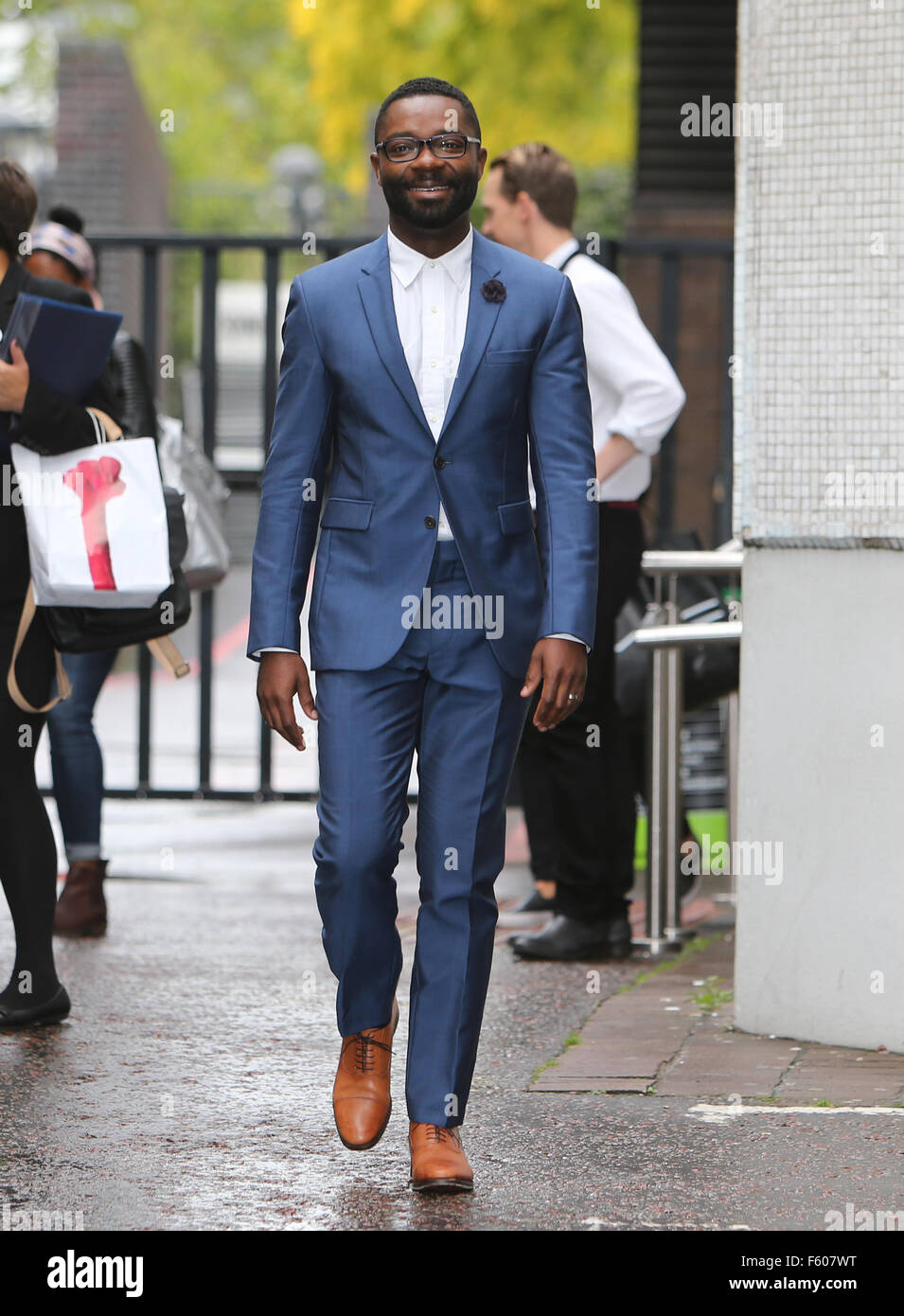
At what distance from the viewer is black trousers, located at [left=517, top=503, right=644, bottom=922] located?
592cm

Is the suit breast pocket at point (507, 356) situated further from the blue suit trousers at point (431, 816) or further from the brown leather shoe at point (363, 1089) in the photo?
the brown leather shoe at point (363, 1089)

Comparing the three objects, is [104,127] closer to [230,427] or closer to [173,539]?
[230,427]

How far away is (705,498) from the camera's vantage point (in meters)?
13.6

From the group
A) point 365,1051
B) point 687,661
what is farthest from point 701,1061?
point 687,661

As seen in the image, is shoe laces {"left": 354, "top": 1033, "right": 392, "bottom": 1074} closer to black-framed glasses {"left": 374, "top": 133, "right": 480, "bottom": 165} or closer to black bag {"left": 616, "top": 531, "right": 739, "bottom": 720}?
black-framed glasses {"left": 374, "top": 133, "right": 480, "bottom": 165}

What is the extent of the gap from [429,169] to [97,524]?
1571mm

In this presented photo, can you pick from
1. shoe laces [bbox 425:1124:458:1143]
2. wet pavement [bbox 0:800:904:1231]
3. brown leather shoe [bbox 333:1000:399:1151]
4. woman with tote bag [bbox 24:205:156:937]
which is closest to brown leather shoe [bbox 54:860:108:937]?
woman with tote bag [bbox 24:205:156:937]

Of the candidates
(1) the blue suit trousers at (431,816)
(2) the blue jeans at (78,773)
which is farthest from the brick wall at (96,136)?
(1) the blue suit trousers at (431,816)

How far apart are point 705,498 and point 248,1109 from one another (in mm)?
9558

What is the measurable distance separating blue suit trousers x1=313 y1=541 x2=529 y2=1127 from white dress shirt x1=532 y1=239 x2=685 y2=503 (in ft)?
6.81

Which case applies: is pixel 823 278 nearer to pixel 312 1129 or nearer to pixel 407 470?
pixel 407 470

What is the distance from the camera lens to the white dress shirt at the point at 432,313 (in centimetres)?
391
